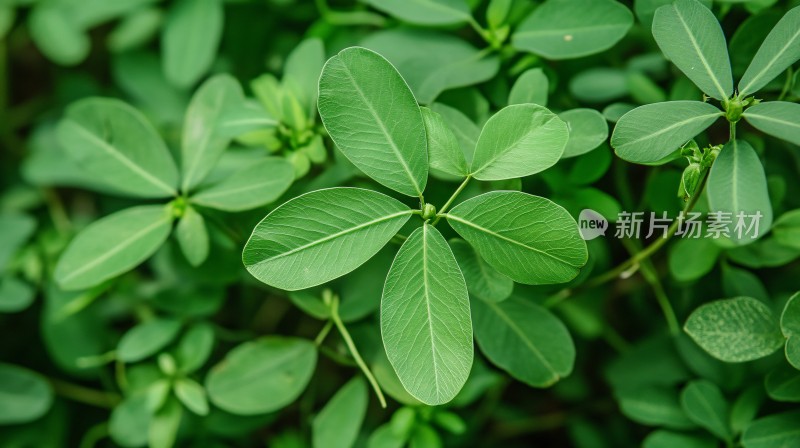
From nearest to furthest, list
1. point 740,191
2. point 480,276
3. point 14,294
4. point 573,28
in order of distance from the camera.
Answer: point 740,191
point 480,276
point 573,28
point 14,294

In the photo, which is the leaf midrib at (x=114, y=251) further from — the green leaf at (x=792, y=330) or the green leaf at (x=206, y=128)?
the green leaf at (x=792, y=330)

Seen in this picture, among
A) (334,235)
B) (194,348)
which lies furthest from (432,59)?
(194,348)

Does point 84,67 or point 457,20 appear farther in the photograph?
point 84,67

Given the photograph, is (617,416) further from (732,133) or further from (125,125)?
(125,125)

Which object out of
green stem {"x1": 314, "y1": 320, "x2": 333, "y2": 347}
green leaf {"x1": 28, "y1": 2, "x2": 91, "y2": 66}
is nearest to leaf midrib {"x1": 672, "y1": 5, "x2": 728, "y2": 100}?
green stem {"x1": 314, "y1": 320, "x2": 333, "y2": 347}

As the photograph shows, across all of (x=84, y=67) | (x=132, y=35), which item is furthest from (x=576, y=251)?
(x=84, y=67)

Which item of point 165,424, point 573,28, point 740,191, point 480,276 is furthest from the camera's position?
point 165,424

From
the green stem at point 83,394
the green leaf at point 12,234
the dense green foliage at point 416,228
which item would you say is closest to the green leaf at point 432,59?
the dense green foliage at point 416,228

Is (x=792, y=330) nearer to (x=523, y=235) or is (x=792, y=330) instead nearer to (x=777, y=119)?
(x=777, y=119)
